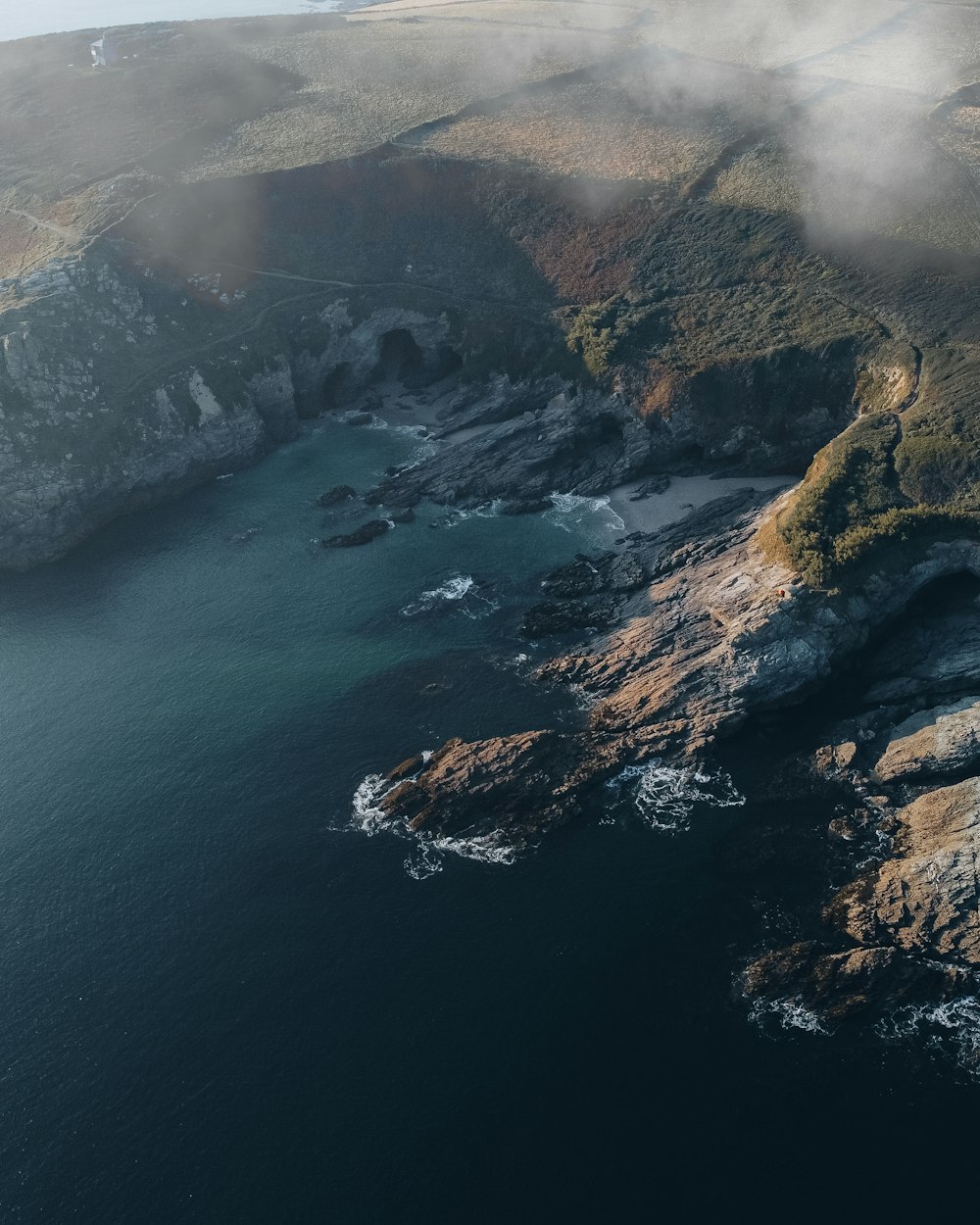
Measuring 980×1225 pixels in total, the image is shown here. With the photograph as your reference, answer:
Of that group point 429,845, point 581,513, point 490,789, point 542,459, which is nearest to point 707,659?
point 490,789

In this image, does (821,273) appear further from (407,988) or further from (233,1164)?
(233,1164)

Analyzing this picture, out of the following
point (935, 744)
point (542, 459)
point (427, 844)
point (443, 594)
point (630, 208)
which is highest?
point (630, 208)

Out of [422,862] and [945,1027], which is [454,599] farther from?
[945,1027]

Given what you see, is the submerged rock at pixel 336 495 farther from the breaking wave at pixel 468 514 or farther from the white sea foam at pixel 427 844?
the white sea foam at pixel 427 844

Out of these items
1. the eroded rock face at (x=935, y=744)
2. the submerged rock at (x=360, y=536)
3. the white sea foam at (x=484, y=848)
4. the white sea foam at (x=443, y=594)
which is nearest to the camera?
the white sea foam at (x=484, y=848)

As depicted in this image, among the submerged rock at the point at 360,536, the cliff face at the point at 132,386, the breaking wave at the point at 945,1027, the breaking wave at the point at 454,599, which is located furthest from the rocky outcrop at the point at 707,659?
the cliff face at the point at 132,386

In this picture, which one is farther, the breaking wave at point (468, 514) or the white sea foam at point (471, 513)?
the white sea foam at point (471, 513)
